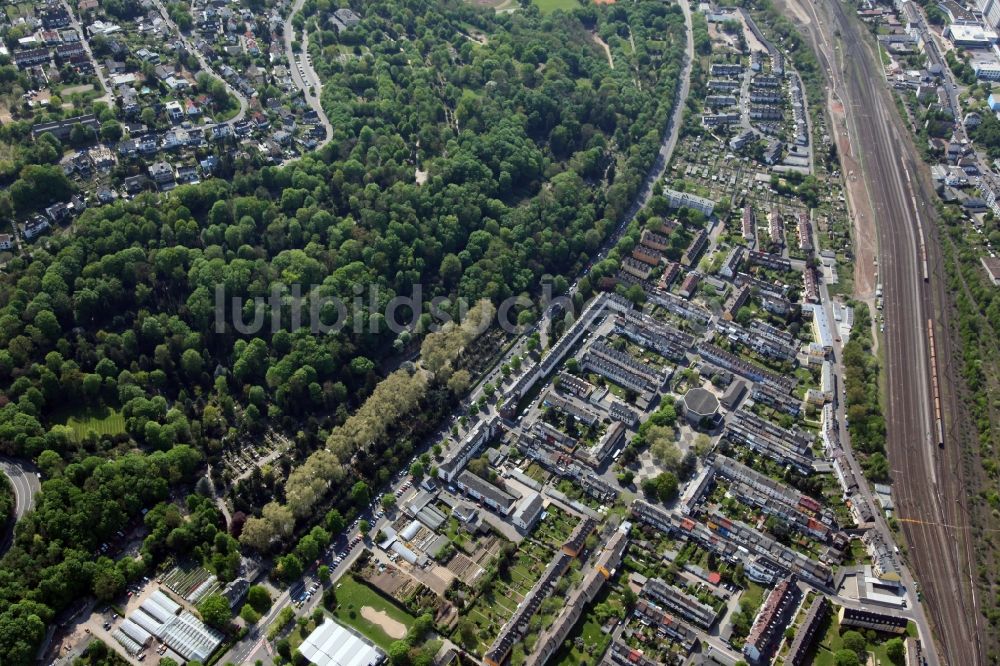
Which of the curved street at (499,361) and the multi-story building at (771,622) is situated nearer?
the multi-story building at (771,622)

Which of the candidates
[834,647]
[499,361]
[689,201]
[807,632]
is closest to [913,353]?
[689,201]

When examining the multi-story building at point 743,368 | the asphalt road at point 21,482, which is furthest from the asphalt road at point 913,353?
the asphalt road at point 21,482

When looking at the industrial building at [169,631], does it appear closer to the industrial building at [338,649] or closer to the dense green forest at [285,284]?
the dense green forest at [285,284]

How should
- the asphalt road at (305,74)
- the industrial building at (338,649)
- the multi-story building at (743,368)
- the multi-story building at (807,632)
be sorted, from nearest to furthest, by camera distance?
the industrial building at (338,649)
the multi-story building at (807,632)
the multi-story building at (743,368)
the asphalt road at (305,74)

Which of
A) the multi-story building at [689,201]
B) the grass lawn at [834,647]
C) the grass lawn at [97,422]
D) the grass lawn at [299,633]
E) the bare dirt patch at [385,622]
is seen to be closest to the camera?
the grass lawn at [834,647]

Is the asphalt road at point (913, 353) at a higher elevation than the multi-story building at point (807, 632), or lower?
higher

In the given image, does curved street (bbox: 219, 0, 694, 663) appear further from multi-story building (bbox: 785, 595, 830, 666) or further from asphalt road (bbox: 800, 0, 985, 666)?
multi-story building (bbox: 785, 595, 830, 666)
